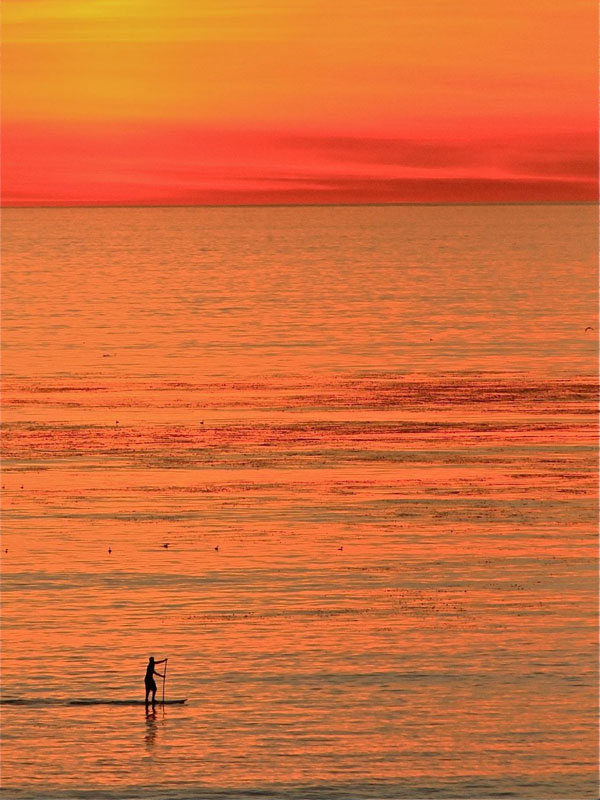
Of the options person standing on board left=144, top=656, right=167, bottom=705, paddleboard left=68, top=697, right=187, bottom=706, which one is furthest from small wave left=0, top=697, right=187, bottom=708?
person standing on board left=144, top=656, right=167, bottom=705

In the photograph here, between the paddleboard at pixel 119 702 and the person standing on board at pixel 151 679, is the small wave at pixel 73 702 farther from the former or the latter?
the person standing on board at pixel 151 679

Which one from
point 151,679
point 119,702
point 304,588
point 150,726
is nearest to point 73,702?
point 119,702

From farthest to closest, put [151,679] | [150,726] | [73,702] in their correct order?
1. [73,702]
2. [151,679]
3. [150,726]

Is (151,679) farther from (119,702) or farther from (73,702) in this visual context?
(73,702)

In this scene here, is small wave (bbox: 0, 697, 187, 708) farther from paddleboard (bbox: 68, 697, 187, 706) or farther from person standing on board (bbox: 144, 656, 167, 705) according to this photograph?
person standing on board (bbox: 144, 656, 167, 705)

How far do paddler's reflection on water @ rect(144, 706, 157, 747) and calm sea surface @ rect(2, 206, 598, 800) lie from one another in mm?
112

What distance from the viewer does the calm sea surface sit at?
41.2 m

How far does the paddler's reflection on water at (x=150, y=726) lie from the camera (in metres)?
42.2

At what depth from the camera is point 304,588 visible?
2164 inches

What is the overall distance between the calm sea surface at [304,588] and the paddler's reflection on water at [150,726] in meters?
0.11

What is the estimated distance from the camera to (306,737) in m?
42.4

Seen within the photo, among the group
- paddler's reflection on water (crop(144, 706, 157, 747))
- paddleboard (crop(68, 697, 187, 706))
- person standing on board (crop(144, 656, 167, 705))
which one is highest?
person standing on board (crop(144, 656, 167, 705))

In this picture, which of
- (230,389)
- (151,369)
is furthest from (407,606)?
(151,369)

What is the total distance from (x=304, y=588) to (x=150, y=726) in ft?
42.1
